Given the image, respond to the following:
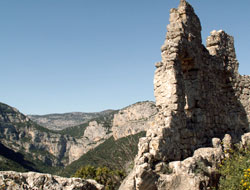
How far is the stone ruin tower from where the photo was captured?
21.8ft

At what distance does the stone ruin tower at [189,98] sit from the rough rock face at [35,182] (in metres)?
1.81

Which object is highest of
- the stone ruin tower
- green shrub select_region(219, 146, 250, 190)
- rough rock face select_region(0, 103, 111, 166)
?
the stone ruin tower

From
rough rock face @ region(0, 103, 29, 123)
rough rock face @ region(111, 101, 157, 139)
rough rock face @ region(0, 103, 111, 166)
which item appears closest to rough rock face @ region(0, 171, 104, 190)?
rough rock face @ region(111, 101, 157, 139)

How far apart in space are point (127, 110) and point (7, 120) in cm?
6023

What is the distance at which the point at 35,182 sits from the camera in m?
4.04

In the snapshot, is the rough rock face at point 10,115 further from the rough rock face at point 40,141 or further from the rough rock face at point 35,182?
the rough rock face at point 35,182

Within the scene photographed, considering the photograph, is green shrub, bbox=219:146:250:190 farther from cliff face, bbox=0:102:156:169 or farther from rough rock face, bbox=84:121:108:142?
rough rock face, bbox=84:121:108:142

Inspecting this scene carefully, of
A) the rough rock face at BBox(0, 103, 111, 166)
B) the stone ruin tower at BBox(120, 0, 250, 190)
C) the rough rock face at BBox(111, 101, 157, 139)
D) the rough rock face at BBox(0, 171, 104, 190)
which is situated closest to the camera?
the rough rock face at BBox(0, 171, 104, 190)

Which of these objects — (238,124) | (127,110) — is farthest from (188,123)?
(127,110)

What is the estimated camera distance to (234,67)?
38.7ft

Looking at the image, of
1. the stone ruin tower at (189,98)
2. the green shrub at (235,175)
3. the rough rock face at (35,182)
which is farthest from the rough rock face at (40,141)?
the rough rock face at (35,182)

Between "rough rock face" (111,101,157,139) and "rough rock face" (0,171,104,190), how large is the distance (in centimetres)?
8364

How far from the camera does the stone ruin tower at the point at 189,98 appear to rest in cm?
666

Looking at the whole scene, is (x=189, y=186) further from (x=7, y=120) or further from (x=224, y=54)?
(x=7, y=120)
